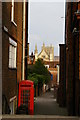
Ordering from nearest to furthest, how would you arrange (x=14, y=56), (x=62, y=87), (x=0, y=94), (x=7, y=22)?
(x=0, y=94), (x=7, y=22), (x=14, y=56), (x=62, y=87)

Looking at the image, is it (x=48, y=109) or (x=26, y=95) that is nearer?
(x=26, y=95)

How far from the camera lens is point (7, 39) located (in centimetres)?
1203

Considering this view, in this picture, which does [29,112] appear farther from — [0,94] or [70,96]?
[0,94]

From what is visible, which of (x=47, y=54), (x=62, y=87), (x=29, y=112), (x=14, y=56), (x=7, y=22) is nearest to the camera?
(x=7, y=22)

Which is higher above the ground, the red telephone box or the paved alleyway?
the red telephone box

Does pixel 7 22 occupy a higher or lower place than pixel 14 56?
higher

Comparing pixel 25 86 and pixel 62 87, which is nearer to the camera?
pixel 25 86

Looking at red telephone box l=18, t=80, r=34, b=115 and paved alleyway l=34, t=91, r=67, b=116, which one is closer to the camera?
red telephone box l=18, t=80, r=34, b=115

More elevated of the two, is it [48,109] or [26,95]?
[26,95]

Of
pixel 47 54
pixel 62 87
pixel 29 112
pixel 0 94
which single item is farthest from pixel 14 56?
pixel 47 54

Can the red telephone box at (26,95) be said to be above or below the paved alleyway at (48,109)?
above

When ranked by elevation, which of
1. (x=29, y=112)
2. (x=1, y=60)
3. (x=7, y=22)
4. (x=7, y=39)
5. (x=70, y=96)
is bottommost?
(x=29, y=112)

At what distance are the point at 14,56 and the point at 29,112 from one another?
3472mm

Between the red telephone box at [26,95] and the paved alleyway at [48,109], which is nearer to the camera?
the red telephone box at [26,95]
